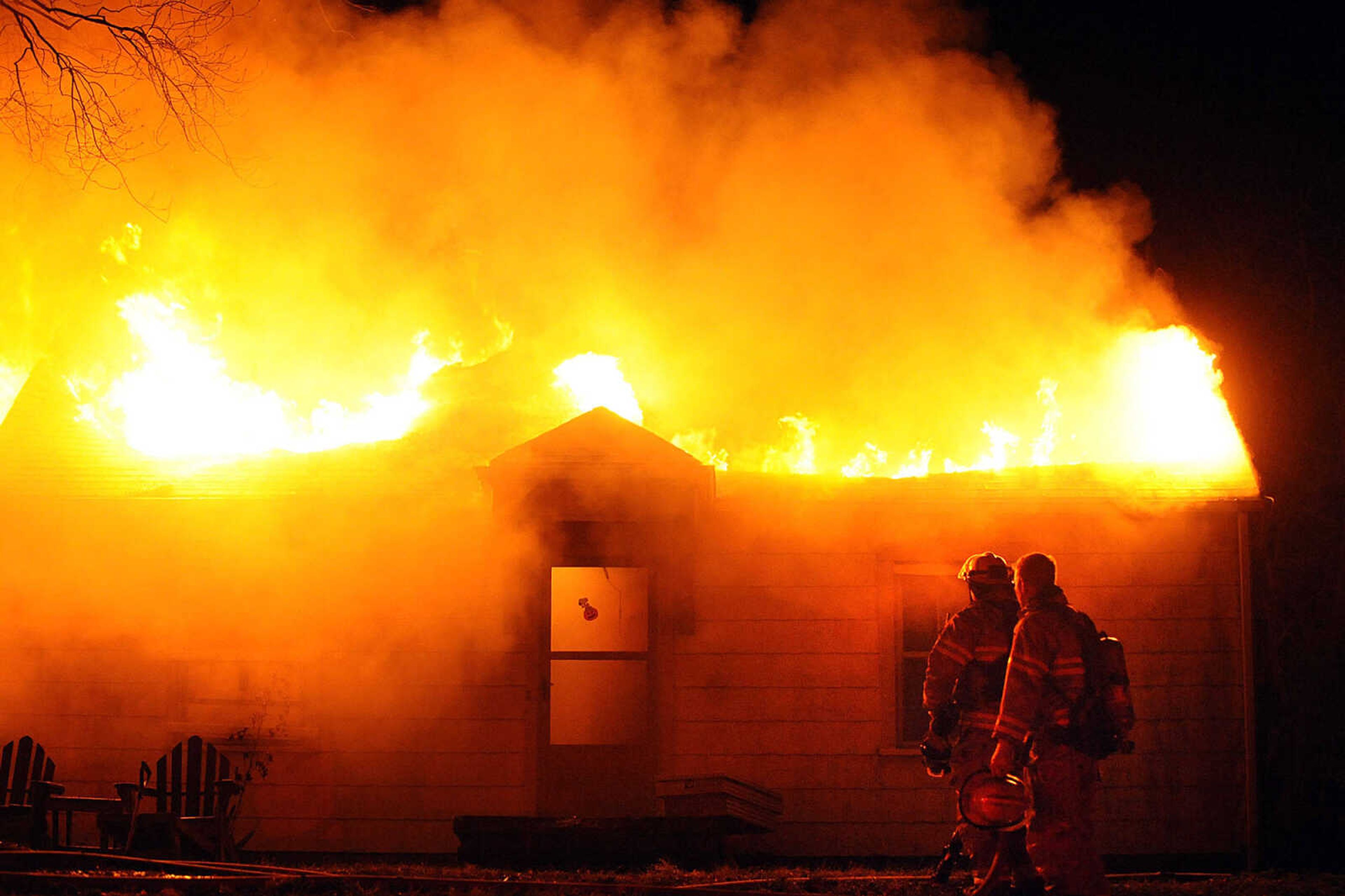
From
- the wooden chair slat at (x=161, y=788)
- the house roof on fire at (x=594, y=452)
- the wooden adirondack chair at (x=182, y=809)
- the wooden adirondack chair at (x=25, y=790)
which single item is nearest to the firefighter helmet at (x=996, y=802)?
the house roof on fire at (x=594, y=452)

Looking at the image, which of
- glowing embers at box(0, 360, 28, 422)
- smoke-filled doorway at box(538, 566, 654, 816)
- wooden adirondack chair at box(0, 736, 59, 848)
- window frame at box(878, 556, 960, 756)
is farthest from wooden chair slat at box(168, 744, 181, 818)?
glowing embers at box(0, 360, 28, 422)

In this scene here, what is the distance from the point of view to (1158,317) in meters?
16.5

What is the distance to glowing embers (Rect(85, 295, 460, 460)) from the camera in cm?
1269

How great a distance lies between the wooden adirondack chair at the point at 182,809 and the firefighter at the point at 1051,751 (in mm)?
5527

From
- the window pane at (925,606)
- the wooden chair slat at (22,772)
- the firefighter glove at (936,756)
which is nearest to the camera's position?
the firefighter glove at (936,756)

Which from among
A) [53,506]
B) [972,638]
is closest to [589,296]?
[53,506]

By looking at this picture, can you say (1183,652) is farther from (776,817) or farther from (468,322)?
(468,322)

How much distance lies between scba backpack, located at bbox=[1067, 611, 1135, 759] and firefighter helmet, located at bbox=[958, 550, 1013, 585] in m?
0.66

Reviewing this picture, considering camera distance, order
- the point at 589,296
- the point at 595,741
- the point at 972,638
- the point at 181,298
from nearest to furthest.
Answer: the point at 972,638 → the point at 595,741 → the point at 181,298 → the point at 589,296

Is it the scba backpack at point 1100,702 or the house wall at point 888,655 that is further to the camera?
the house wall at point 888,655

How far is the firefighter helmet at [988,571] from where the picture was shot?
764 centimetres

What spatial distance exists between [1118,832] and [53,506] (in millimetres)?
9721

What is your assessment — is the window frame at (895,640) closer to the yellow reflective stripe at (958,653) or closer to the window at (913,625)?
the window at (913,625)

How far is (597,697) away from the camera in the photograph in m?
12.3
